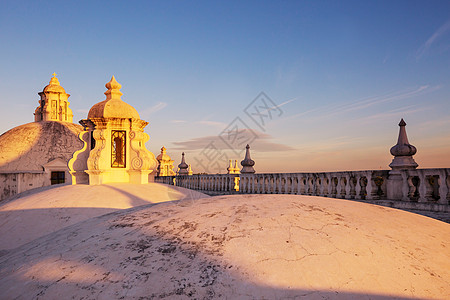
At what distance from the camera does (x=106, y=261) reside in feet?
9.62

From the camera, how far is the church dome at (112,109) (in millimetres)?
13416

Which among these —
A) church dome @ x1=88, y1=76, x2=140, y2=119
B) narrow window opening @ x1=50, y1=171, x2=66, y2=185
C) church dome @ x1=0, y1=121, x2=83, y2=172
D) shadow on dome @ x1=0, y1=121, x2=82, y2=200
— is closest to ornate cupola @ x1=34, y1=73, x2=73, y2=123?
church dome @ x1=0, y1=121, x2=83, y2=172

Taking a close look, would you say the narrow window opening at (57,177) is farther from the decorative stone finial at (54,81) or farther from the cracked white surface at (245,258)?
the cracked white surface at (245,258)

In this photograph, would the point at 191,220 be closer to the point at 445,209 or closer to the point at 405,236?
the point at 405,236

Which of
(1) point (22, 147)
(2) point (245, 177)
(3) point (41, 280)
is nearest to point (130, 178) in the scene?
(2) point (245, 177)

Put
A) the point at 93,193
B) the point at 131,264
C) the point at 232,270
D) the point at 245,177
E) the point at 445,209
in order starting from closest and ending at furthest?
the point at 232,270 → the point at 131,264 → the point at 445,209 → the point at 93,193 → the point at 245,177

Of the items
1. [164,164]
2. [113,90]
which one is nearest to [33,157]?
[164,164]

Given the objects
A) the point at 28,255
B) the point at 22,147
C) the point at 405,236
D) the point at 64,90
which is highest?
the point at 64,90

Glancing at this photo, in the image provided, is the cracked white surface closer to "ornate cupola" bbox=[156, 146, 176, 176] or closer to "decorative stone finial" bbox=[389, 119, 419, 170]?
"decorative stone finial" bbox=[389, 119, 419, 170]

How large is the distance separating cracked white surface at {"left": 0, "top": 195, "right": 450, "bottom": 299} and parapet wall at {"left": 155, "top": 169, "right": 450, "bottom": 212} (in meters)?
2.56

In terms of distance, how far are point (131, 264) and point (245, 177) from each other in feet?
30.3

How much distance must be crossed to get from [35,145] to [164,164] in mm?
11319

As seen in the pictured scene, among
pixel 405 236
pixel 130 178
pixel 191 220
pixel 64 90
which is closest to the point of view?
pixel 405 236

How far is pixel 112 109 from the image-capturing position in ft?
44.3
